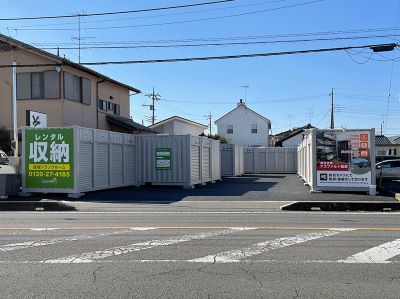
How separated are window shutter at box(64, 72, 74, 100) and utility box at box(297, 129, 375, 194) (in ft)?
50.4

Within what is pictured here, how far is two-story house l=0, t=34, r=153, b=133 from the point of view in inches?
1111

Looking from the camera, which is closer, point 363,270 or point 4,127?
point 363,270

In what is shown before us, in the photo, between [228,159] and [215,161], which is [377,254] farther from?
[228,159]

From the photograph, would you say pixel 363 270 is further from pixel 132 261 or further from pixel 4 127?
pixel 4 127

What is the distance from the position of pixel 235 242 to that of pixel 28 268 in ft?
12.5

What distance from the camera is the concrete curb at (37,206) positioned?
1680 centimetres

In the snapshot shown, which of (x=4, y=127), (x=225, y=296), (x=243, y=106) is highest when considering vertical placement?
(x=243, y=106)

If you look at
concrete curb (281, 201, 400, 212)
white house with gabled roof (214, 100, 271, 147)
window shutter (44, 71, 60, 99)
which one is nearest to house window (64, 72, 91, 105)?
window shutter (44, 71, 60, 99)

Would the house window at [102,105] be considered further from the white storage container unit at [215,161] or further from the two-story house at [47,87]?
the white storage container unit at [215,161]

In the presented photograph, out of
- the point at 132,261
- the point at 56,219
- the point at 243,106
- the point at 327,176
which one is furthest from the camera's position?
the point at 243,106

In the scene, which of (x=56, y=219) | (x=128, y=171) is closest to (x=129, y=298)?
(x=56, y=219)

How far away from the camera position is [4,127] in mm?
28766

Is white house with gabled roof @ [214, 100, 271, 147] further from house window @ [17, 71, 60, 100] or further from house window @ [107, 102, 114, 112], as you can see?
house window @ [17, 71, 60, 100]

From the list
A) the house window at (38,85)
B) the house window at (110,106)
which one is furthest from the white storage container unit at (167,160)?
the house window at (110,106)
